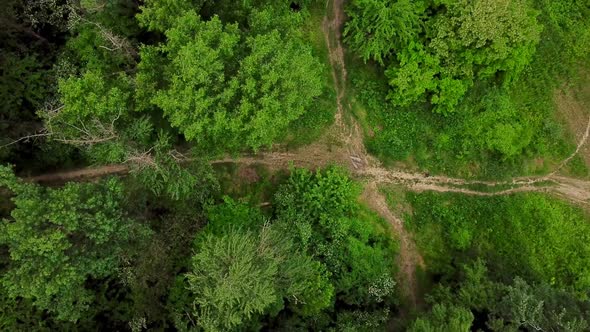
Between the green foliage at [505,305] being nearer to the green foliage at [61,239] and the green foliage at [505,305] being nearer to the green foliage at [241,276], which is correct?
the green foliage at [241,276]

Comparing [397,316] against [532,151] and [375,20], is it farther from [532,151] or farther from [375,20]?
[375,20]

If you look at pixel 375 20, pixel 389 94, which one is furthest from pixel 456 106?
pixel 375 20

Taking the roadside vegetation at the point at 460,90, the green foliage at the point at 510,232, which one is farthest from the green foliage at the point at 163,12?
the green foliage at the point at 510,232

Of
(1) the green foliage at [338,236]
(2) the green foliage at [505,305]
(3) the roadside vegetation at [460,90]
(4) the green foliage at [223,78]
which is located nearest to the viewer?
(4) the green foliage at [223,78]

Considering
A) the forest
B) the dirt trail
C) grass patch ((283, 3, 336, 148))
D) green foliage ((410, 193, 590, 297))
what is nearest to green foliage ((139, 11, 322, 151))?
the forest

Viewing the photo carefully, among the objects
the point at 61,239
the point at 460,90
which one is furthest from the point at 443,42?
the point at 61,239

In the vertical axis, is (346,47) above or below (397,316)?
above

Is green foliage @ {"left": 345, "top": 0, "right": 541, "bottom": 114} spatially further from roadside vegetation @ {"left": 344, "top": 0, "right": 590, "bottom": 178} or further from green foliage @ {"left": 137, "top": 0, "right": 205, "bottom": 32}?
green foliage @ {"left": 137, "top": 0, "right": 205, "bottom": 32}

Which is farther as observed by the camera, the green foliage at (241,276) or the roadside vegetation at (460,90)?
the roadside vegetation at (460,90)
